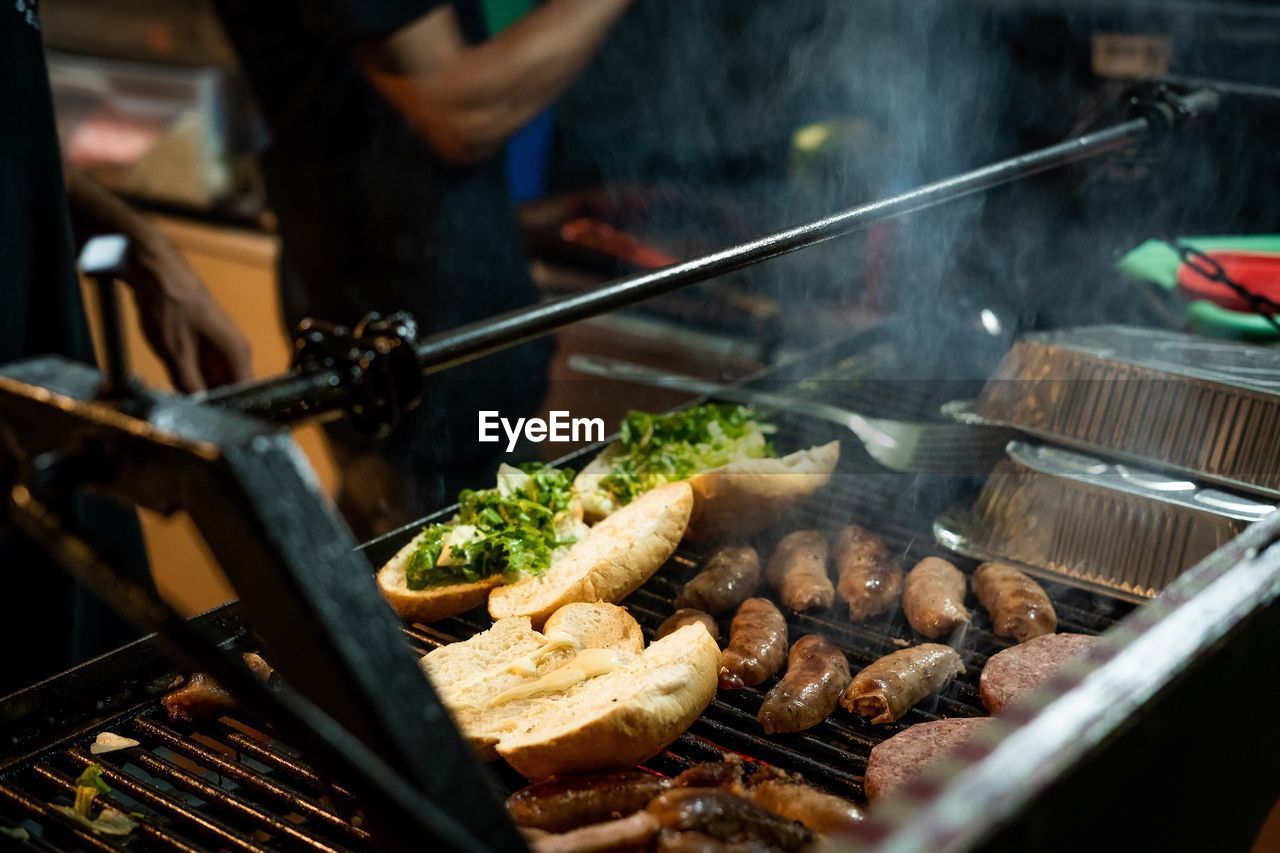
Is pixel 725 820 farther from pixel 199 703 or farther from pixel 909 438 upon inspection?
pixel 909 438

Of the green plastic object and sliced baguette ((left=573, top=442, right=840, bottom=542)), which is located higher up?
the green plastic object

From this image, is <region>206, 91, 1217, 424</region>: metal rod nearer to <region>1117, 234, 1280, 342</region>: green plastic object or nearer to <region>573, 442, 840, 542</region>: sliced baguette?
<region>1117, 234, 1280, 342</region>: green plastic object

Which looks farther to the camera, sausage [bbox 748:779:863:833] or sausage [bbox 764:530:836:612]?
sausage [bbox 764:530:836:612]

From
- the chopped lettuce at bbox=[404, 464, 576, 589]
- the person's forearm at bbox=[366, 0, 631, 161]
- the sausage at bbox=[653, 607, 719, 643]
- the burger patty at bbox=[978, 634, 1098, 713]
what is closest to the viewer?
the burger patty at bbox=[978, 634, 1098, 713]

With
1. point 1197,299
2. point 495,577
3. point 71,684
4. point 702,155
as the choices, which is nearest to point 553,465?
point 495,577

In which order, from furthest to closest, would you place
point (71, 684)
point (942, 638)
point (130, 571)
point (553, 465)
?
point (553, 465)
point (942, 638)
point (71, 684)
point (130, 571)

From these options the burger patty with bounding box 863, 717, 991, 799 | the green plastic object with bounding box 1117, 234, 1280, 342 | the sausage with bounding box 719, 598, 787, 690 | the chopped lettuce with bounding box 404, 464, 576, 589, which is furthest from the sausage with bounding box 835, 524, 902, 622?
the green plastic object with bounding box 1117, 234, 1280, 342

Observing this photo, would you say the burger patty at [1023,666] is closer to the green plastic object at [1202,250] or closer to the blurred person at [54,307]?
the green plastic object at [1202,250]

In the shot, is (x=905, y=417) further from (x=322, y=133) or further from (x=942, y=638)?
(x=322, y=133)

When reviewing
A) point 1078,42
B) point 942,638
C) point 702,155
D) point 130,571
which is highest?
point 1078,42

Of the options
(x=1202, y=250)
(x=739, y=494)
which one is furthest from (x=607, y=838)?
(x=1202, y=250)
